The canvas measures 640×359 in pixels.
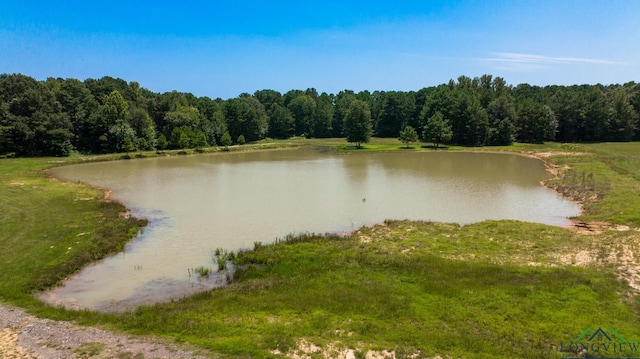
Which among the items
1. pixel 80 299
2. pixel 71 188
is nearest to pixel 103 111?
pixel 71 188

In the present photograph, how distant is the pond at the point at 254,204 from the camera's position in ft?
53.9

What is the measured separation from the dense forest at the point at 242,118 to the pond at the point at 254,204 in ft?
47.4

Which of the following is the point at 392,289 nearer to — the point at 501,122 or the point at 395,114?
the point at 501,122

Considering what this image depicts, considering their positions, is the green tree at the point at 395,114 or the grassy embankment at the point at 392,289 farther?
the green tree at the point at 395,114

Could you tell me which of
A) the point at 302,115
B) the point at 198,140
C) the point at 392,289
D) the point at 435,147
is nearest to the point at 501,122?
the point at 435,147

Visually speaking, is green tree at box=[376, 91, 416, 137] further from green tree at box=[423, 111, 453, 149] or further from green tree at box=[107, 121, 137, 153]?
green tree at box=[107, 121, 137, 153]

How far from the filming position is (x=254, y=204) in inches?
1174

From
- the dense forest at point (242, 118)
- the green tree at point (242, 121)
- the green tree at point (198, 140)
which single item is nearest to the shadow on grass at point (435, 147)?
the dense forest at point (242, 118)

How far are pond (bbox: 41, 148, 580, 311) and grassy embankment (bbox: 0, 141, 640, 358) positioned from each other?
174cm

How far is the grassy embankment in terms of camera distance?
10547mm

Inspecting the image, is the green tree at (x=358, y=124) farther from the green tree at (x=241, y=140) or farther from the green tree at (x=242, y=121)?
the green tree at (x=242, y=121)

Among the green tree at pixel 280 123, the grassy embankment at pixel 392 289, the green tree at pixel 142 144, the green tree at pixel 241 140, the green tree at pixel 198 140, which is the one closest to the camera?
the grassy embankment at pixel 392 289

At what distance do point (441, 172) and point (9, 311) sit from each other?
41289 millimetres

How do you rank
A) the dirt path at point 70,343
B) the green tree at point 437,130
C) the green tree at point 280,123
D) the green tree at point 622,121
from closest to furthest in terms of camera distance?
1. the dirt path at point 70,343
2. the green tree at point 437,130
3. the green tree at point 622,121
4. the green tree at point 280,123
